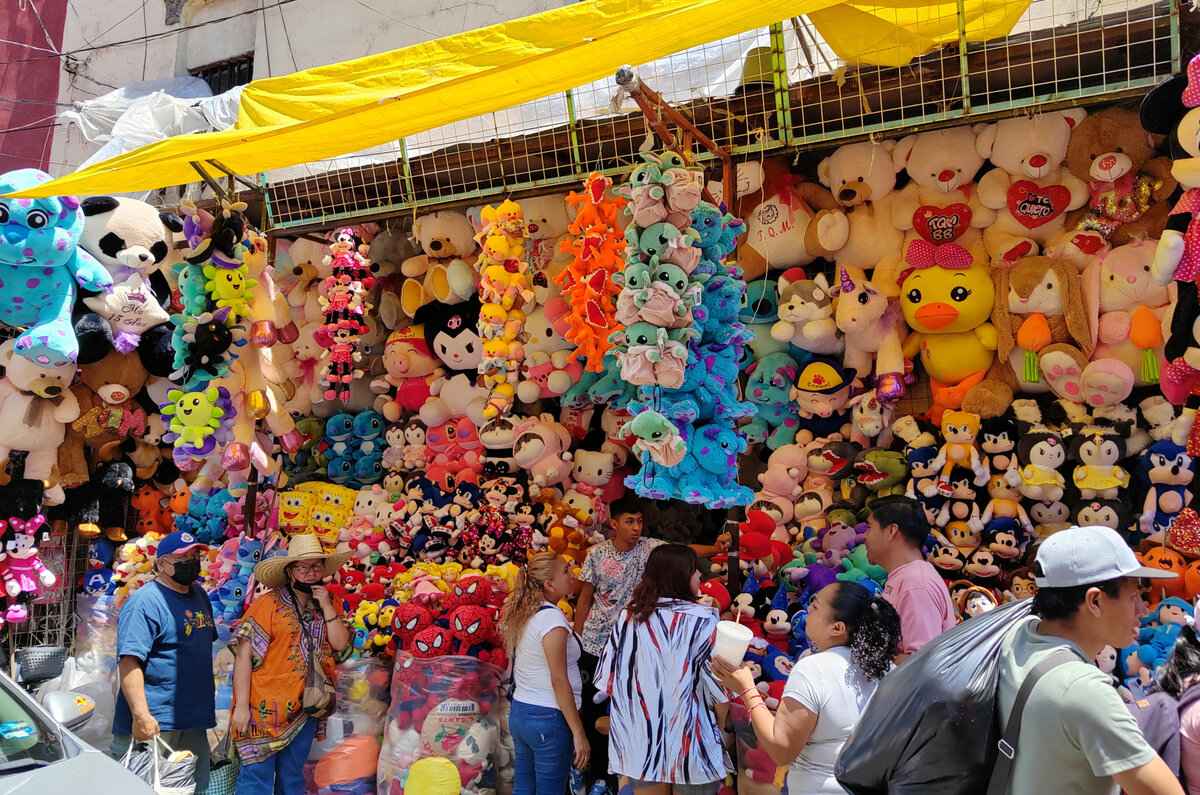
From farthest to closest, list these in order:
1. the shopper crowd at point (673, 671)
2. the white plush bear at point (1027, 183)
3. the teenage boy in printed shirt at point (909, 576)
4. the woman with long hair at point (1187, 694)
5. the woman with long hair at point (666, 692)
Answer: the white plush bear at point (1027, 183) → the woman with long hair at point (666, 692) → the teenage boy in printed shirt at point (909, 576) → the woman with long hair at point (1187, 694) → the shopper crowd at point (673, 671)

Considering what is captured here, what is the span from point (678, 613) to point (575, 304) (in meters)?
1.51

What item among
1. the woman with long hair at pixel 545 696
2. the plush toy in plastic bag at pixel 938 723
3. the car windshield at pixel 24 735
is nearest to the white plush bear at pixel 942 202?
→ the woman with long hair at pixel 545 696

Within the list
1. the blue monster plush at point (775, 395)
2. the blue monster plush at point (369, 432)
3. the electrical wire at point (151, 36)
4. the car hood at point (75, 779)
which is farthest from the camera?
the electrical wire at point (151, 36)

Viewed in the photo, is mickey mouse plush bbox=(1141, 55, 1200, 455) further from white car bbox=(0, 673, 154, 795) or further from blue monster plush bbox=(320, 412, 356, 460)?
blue monster plush bbox=(320, 412, 356, 460)

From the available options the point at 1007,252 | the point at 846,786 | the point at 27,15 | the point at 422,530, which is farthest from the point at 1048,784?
the point at 27,15

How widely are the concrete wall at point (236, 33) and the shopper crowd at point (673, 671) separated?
498 cm

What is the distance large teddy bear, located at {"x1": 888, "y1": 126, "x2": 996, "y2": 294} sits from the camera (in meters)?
5.19

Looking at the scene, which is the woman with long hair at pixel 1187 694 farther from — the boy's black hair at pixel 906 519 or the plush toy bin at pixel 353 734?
the plush toy bin at pixel 353 734

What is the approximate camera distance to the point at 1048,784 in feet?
6.98

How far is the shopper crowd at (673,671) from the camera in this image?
2178 mm

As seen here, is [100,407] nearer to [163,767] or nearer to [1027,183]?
[163,767]

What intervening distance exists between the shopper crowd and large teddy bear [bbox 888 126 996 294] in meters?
1.75

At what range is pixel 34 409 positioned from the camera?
21.8 feet

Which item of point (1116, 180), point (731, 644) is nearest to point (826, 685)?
point (731, 644)
